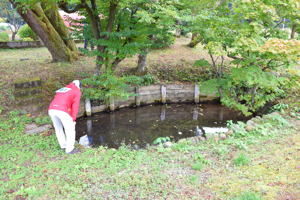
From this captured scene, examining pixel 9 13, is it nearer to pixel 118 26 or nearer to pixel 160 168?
pixel 118 26

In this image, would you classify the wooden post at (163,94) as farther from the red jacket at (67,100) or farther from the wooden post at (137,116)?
the red jacket at (67,100)

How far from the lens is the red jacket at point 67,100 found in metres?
4.20

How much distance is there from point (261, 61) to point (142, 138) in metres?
4.58

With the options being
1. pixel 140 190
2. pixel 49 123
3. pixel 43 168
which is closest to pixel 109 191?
pixel 140 190

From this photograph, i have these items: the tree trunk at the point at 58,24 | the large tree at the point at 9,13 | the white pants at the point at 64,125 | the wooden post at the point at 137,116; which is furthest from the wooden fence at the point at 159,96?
the large tree at the point at 9,13

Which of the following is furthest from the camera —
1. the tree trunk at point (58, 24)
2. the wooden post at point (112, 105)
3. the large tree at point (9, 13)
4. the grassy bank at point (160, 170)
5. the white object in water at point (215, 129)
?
the large tree at point (9, 13)

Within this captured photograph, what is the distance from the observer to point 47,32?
9.52 m

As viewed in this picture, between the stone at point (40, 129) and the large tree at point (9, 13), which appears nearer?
the stone at point (40, 129)

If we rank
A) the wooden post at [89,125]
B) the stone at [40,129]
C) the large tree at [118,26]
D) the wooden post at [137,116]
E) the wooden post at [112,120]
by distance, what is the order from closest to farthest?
the stone at [40,129]
the large tree at [118,26]
the wooden post at [89,125]
the wooden post at [112,120]
the wooden post at [137,116]

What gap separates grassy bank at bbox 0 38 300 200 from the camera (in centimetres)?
321

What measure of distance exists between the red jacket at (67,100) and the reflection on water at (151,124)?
208 centimetres

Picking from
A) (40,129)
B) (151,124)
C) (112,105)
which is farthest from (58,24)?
(151,124)

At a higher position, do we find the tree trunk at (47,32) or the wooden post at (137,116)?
the tree trunk at (47,32)

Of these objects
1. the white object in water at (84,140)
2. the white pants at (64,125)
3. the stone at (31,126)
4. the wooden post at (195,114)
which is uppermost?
the white pants at (64,125)
